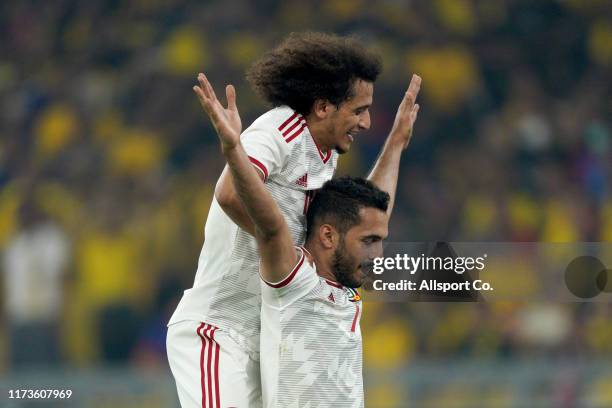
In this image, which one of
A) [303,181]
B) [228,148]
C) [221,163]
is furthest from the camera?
[221,163]

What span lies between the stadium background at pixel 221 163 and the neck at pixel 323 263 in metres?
3.41

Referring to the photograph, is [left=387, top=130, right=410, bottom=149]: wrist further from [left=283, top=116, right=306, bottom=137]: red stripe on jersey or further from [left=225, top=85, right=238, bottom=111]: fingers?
[left=225, top=85, right=238, bottom=111]: fingers

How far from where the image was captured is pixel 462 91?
857cm

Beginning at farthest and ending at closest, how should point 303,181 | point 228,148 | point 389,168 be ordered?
point 389,168 → point 303,181 → point 228,148

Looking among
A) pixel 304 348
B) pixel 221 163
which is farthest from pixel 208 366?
pixel 221 163

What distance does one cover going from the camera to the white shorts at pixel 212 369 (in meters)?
3.27

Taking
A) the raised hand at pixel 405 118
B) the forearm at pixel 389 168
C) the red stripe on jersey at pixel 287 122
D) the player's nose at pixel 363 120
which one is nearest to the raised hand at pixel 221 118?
the red stripe on jersey at pixel 287 122

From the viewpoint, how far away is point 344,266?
326cm

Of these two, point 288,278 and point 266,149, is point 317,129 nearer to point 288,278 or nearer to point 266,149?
point 266,149

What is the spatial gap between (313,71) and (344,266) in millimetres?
590

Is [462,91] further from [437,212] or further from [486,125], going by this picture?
[437,212]

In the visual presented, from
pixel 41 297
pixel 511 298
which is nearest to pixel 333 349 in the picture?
pixel 511 298

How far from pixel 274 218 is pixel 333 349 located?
1.55 ft

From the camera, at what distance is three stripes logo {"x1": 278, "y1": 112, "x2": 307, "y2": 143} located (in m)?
3.28
